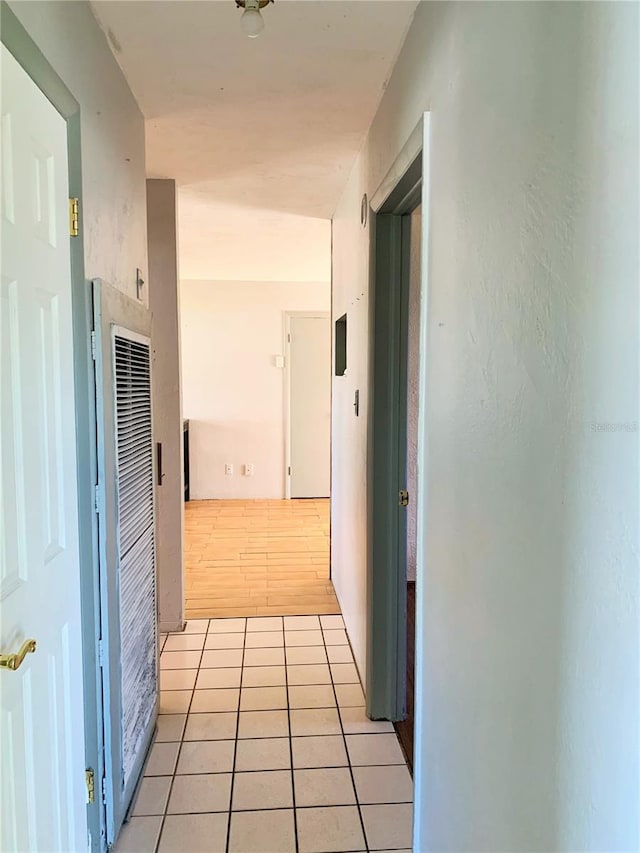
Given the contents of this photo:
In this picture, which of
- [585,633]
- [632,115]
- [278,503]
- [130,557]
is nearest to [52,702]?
[130,557]

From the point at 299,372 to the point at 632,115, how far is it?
564 cm

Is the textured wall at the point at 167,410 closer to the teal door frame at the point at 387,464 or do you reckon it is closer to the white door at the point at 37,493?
the teal door frame at the point at 387,464

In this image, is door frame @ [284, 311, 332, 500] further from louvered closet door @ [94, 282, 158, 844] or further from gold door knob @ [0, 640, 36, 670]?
gold door knob @ [0, 640, 36, 670]

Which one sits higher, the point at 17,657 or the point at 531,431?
the point at 531,431

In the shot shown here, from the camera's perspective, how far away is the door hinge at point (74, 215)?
4.53 ft

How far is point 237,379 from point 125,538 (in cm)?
454

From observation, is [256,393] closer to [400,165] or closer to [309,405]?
[309,405]

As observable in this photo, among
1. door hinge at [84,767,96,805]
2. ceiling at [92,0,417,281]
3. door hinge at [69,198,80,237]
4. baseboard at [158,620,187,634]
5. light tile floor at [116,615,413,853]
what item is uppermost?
ceiling at [92,0,417,281]

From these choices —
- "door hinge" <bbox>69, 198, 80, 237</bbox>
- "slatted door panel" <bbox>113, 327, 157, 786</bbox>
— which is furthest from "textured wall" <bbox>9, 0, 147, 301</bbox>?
"slatted door panel" <bbox>113, 327, 157, 786</bbox>

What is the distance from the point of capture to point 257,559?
4270 millimetres

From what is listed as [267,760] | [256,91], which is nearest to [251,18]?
[256,91]

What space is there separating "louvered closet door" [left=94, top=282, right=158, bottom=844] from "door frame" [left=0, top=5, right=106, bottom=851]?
3cm

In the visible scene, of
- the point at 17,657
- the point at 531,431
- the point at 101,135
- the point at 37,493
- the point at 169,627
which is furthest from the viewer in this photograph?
the point at 169,627

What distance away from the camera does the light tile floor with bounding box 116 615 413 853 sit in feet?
5.68
